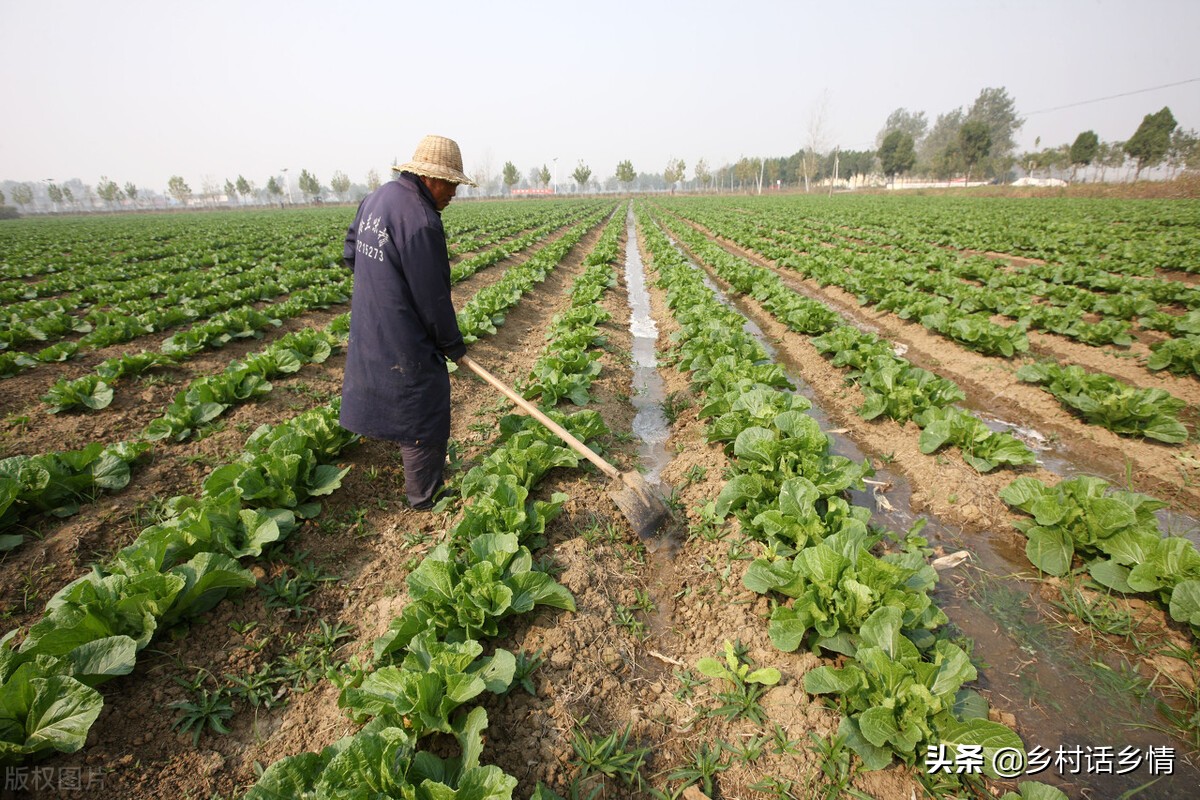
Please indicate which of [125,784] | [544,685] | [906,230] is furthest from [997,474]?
[906,230]

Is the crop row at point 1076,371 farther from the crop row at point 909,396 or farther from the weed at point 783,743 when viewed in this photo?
the weed at point 783,743

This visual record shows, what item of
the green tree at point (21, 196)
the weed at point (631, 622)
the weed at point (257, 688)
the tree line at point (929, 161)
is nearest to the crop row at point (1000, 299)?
the weed at point (631, 622)

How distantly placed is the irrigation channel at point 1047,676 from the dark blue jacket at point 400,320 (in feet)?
7.45

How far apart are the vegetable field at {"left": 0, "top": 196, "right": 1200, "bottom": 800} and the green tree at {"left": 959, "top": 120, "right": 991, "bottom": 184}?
253 feet

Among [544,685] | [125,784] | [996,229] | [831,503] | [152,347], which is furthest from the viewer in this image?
[996,229]

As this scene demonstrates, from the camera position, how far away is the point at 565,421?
4941 millimetres

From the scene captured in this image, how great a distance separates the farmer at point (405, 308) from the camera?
348 cm

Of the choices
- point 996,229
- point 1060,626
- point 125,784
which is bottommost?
point 1060,626

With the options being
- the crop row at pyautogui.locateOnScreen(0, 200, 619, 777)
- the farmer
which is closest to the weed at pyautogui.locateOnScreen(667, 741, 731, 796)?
the crop row at pyautogui.locateOnScreen(0, 200, 619, 777)

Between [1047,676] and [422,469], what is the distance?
434 centimetres

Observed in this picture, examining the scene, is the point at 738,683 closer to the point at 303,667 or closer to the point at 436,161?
the point at 303,667

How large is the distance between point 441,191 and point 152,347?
8.36 m

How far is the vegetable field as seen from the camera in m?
2.32

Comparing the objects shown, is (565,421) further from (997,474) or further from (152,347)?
(152,347)
